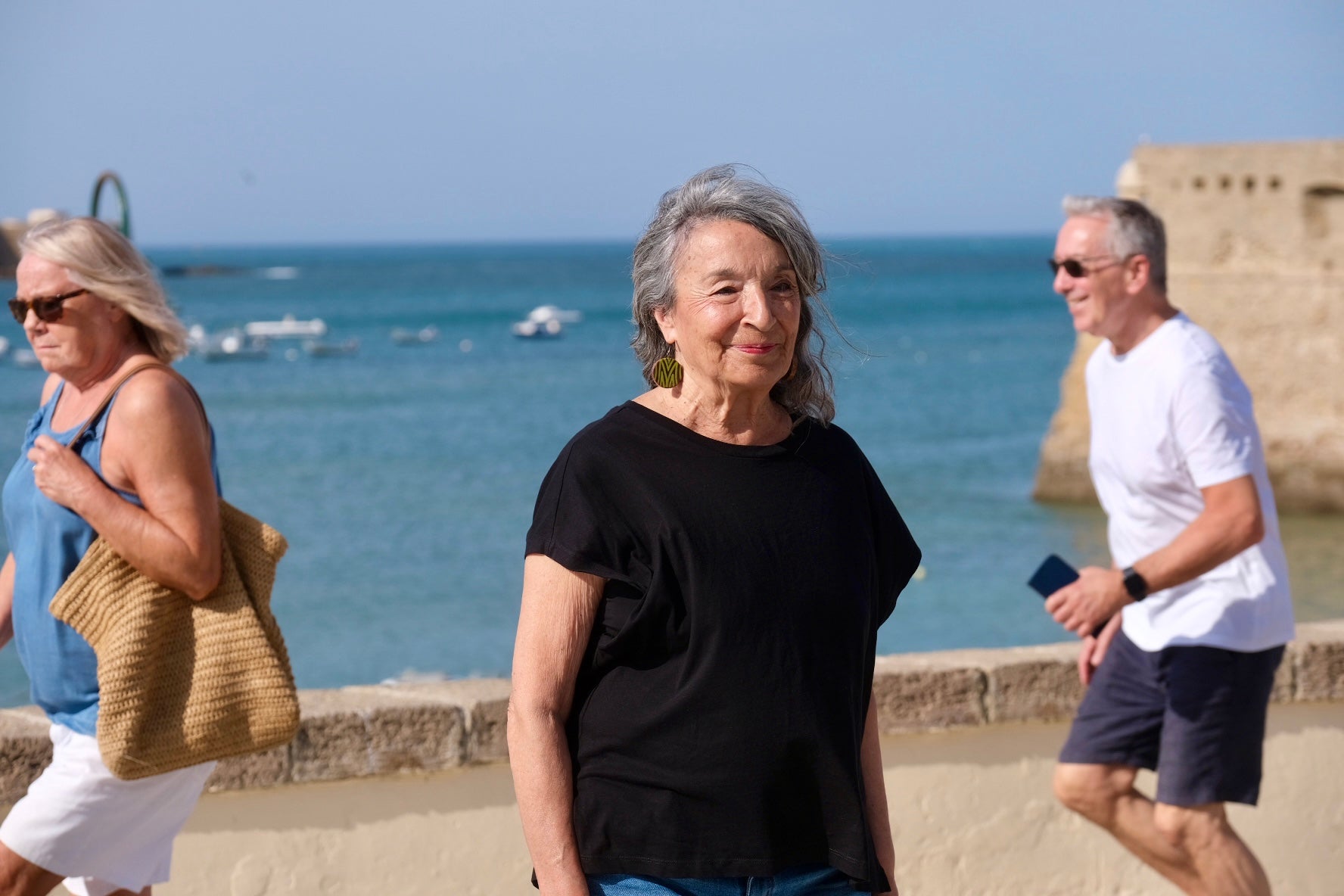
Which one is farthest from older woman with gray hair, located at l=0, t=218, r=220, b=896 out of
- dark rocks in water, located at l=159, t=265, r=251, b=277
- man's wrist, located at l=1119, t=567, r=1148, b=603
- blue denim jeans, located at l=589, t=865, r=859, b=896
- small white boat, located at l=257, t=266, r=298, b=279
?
small white boat, located at l=257, t=266, r=298, b=279

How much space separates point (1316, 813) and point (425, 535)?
2594cm

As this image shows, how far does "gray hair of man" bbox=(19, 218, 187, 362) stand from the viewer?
2.89 m

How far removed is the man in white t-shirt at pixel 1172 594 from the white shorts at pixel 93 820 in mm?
1877

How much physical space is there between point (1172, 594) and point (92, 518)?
234 centimetres

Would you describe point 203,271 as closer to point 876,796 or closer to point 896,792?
point 896,792

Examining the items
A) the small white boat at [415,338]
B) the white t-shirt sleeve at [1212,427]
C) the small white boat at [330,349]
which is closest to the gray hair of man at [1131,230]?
the white t-shirt sleeve at [1212,427]

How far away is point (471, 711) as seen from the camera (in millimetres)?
3453

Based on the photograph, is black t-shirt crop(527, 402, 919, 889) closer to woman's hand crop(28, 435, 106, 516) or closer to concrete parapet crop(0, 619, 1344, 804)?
woman's hand crop(28, 435, 106, 516)

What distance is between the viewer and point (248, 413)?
45.8 m

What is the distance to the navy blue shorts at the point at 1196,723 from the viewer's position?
11.2ft

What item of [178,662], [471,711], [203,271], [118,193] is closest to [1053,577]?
[471,711]

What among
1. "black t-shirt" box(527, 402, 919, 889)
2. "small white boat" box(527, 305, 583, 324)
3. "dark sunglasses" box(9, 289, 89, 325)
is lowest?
"small white boat" box(527, 305, 583, 324)

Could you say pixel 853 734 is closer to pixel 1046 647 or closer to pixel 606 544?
pixel 606 544

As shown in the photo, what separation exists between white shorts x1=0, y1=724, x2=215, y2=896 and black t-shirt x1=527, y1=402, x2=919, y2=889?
106 cm
